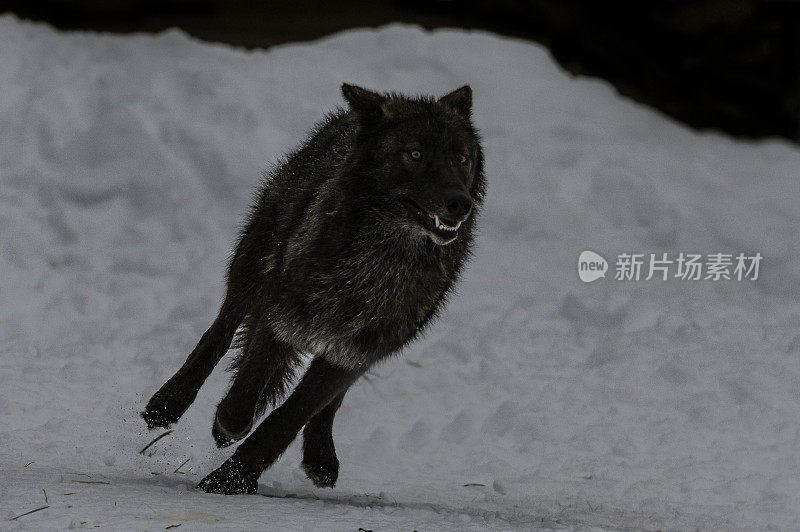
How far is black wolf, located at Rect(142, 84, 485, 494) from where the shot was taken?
4.65 metres

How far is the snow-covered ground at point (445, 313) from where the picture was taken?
5.24m

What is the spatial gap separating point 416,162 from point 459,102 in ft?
2.21

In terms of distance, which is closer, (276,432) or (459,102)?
(276,432)

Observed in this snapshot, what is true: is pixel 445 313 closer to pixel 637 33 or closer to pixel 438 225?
pixel 438 225

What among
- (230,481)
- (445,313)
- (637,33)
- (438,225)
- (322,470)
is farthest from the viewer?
(637,33)

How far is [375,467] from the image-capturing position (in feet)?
19.6

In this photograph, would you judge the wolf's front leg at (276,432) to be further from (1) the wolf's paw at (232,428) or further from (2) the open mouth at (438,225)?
(2) the open mouth at (438,225)

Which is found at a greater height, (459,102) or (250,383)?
(459,102)

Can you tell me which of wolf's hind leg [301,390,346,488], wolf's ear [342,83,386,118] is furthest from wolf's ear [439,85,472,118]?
wolf's hind leg [301,390,346,488]

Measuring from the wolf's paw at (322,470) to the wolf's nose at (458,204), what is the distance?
1.95m

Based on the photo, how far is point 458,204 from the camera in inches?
171

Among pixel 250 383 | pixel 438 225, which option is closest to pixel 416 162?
pixel 438 225

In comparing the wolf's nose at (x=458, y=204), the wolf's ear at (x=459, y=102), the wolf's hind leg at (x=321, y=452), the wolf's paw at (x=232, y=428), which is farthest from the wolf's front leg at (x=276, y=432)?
the wolf's ear at (x=459, y=102)

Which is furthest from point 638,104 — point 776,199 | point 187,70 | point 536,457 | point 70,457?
point 70,457
